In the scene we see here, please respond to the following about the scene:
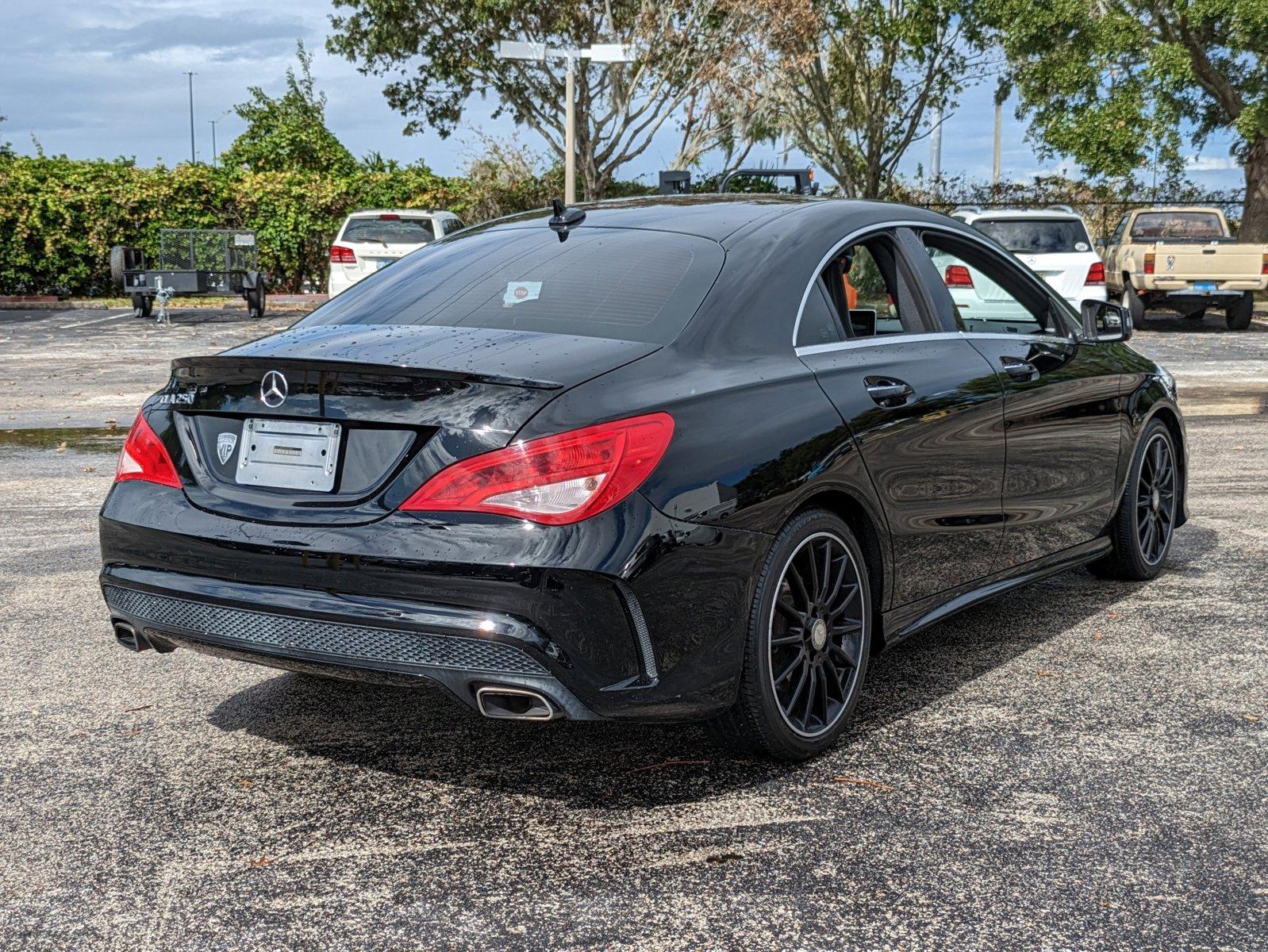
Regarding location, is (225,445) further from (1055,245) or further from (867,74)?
(867,74)

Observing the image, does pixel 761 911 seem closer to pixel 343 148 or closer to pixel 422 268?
pixel 422 268

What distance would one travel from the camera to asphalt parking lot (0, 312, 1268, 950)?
10.5 feet

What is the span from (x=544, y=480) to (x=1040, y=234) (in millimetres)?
16088

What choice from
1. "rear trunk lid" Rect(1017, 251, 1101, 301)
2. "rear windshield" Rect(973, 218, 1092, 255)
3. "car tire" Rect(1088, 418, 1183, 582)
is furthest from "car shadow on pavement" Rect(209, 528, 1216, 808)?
"rear windshield" Rect(973, 218, 1092, 255)

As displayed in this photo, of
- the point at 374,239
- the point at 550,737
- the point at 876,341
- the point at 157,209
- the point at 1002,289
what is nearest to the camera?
the point at 550,737

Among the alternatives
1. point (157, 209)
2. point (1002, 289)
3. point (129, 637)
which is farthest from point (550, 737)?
point (157, 209)

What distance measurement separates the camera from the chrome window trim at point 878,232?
430cm

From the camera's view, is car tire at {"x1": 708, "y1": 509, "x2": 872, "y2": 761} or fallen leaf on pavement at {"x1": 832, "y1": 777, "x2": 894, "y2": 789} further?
fallen leaf on pavement at {"x1": 832, "y1": 777, "x2": 894, "y2": 789}

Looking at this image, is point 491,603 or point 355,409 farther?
point 355,409

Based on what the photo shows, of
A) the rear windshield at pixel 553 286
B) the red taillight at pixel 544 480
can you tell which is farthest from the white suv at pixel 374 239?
the red taillight at pixel 544 480

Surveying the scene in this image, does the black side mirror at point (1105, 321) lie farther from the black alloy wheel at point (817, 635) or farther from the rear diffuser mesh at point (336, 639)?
the rear diffuser mesh at point (336, 639)

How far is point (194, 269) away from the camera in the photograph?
25.7m

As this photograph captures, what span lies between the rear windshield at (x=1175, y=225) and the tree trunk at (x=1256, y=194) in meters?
4.62

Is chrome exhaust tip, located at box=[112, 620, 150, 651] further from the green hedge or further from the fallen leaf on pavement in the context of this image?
the green hedge
